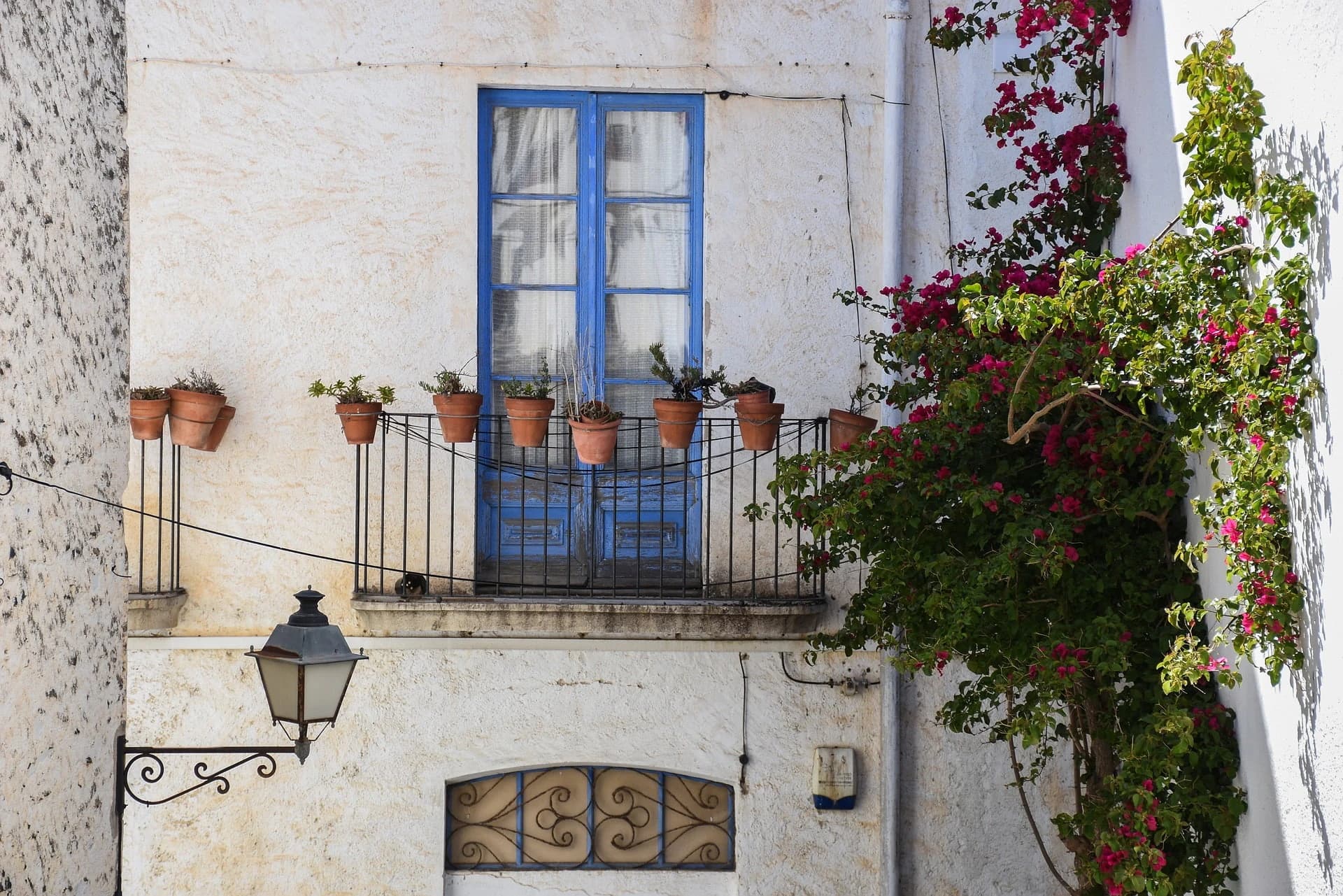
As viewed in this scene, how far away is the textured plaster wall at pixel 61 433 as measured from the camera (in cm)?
252

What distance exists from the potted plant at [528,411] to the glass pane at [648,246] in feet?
2.65

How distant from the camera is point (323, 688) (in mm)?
4180

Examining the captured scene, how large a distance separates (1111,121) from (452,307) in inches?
111

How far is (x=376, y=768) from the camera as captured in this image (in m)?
5.99

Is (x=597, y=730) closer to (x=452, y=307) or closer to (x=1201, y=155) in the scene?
(x=452, y=307)

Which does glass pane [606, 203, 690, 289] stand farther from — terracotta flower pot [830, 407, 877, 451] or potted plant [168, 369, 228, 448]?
potted plant [168, 369, 228, 448]

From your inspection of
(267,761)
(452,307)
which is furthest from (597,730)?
(452,307)

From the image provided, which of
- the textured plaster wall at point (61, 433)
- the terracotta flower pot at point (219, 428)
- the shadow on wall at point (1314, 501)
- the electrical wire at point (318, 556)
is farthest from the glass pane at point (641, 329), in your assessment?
the textured plaster wall at point (61, 433)

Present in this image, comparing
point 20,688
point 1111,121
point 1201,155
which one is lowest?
point 20,688

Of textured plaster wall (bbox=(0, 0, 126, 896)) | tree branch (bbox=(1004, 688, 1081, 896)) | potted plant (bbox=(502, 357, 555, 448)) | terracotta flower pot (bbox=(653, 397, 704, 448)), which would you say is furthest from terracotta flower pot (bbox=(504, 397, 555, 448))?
textured plaster wall (bbox=(0, 0, 126, 896))

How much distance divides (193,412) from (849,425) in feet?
8.96

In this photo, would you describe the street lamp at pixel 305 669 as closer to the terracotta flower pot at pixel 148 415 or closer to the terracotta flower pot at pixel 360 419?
the terracotta flower pot at pixel 360 419

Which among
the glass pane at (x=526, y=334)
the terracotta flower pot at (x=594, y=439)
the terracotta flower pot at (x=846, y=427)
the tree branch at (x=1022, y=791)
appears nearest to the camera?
the tree branch at (x=1022, y=791)

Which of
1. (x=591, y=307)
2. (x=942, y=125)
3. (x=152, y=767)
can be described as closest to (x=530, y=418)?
(x=591, y=307)
